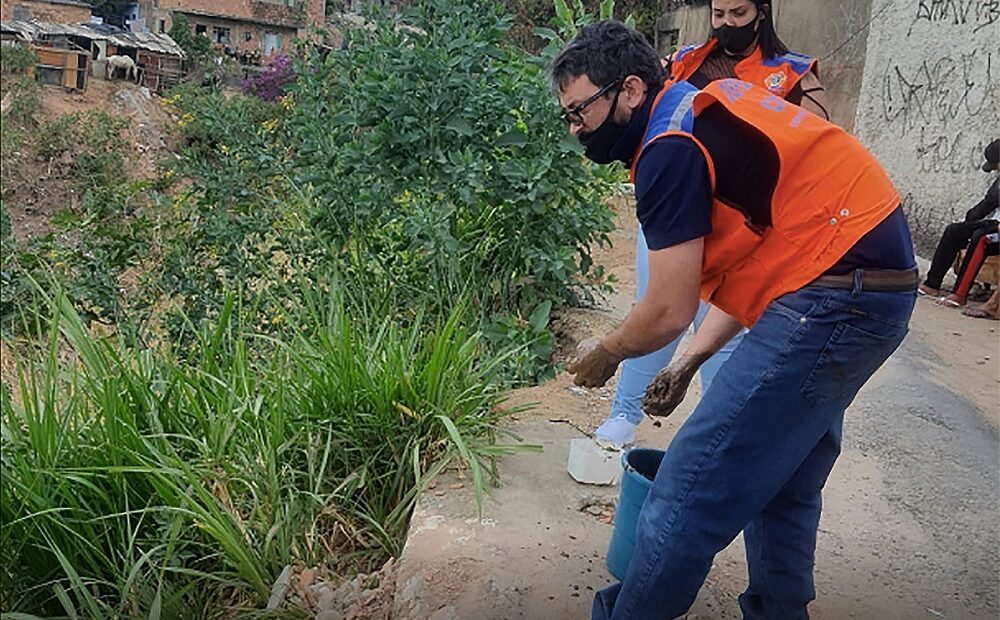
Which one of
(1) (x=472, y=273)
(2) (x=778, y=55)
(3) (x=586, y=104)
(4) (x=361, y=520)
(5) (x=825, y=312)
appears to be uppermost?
(2) (x=778, y=55)

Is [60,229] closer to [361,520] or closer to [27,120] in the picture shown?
[27,120]

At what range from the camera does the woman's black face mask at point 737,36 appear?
2998mm

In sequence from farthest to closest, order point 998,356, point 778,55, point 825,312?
point 998,356 → point 778,55 → point 825,312

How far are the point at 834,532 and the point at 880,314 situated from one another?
1.53 m

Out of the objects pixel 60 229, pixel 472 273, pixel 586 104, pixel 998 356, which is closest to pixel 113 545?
pixel 60 229

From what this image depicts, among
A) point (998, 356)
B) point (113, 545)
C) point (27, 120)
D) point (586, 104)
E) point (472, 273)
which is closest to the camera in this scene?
point (27, 120)

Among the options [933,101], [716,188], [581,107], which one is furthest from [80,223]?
[933,101]

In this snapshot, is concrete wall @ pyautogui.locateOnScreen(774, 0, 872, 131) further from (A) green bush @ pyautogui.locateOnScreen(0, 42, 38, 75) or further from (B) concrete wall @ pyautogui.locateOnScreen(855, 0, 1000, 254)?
(A) green bush @ pyautogui.locateOnScreen(0, 42, 38, 75)

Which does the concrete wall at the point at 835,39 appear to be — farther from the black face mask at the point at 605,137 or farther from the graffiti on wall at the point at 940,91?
the black face mask at the point at 605,137

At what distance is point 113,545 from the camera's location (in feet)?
7.84

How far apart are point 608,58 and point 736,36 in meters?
1.04

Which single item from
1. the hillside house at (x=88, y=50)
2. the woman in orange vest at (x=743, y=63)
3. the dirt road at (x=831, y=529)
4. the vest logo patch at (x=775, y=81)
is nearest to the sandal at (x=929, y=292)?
the dirt road at (x=831, y=529)

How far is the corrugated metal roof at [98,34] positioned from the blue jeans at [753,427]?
1388 millimetres

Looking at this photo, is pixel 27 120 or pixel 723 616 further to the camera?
pixel 723 616
